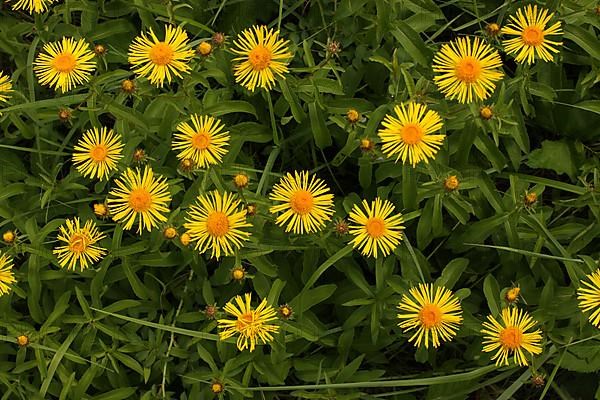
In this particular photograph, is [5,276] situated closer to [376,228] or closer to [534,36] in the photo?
[376,228]

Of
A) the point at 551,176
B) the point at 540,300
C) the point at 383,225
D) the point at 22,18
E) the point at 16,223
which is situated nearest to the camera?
the point at 383,225

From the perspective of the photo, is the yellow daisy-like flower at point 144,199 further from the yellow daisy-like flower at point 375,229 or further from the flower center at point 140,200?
the yellow daisy-like flower at point 375,229

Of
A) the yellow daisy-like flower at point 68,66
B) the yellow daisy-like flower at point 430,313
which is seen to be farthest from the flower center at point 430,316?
the yellow daisy-like flower at point 68,66

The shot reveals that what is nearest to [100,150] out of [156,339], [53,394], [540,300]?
[156,339]

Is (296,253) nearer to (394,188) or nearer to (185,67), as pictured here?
(394,188)

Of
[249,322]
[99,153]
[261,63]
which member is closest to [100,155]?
[99,153]

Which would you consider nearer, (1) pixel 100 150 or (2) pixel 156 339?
(1) pixel 100 150
